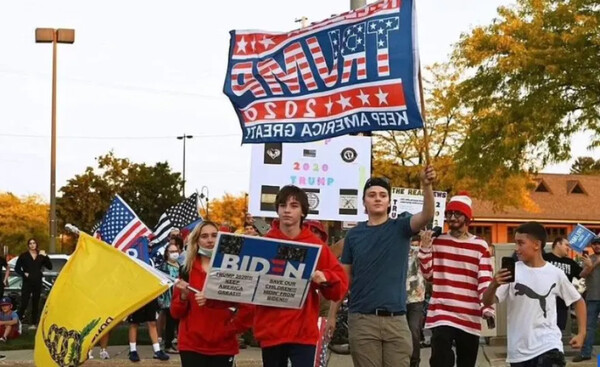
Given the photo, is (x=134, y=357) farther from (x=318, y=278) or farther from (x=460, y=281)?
(x=318, y=278)

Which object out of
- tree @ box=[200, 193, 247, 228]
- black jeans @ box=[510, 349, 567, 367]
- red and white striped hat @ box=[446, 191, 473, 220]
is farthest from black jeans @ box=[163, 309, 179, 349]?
tree @ box=[200, 193, 247, 228]

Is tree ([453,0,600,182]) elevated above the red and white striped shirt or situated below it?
above

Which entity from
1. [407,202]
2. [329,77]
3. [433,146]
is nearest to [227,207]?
[433,146]

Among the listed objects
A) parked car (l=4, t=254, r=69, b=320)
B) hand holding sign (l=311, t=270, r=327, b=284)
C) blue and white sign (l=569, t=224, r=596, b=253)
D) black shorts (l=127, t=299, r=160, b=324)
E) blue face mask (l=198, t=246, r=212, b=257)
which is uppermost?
blue face mask (l=198, t=246, r=212, b=257)

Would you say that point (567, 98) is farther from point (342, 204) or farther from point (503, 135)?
point (342, 204)

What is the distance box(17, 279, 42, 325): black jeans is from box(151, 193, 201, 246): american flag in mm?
2811

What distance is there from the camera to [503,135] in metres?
26.1

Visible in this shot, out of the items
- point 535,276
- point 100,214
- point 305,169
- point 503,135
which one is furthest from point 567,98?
point 100,214

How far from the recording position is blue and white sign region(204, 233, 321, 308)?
582cm

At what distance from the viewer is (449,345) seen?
762cm

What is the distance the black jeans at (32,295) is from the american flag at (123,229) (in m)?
5.41

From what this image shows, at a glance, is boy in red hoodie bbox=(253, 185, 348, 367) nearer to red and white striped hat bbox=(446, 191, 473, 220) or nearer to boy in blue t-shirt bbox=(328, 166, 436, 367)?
boy in blue t-shirt bbox=(328, 166, 436, 367)

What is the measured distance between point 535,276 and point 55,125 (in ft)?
74.1

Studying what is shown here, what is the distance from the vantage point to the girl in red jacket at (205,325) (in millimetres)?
6270
